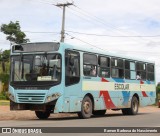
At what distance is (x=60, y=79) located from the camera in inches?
795

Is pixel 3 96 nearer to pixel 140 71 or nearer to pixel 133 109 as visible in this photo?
pixel 140 71

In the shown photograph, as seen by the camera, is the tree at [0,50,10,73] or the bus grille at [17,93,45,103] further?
the tree at [0,50,10,73]

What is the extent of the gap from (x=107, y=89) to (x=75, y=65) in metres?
3.29

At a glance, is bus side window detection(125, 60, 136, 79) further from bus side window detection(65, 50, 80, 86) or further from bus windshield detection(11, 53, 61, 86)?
bus windshield detection(11, 53, 61, 86)

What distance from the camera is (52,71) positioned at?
66.3ft

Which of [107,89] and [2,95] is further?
[2,95]

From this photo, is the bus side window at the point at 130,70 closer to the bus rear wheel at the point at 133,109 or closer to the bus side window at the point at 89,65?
the bus rear wheel at the point at 133,109

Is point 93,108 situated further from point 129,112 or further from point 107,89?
point 129,112

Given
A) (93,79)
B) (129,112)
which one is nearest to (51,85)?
(93,79)

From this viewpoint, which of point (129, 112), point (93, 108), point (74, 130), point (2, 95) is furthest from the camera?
point (2, 95)

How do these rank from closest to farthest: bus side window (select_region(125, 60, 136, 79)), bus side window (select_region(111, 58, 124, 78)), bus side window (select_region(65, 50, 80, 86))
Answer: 1. bus side window (select_region(65, 50, 80, 86))
2. bus side window (select_region(111, 58, 124, 78))
3. bus side window (select_region(125, 60, 136, 79))

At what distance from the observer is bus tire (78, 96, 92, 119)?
851 inches

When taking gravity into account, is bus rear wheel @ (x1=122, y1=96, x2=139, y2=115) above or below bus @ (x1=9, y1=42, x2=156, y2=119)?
below

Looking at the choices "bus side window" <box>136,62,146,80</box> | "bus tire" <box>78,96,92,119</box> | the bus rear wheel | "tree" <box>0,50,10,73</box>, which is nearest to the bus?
"bus tire" <box>78,96,92,119</box>
